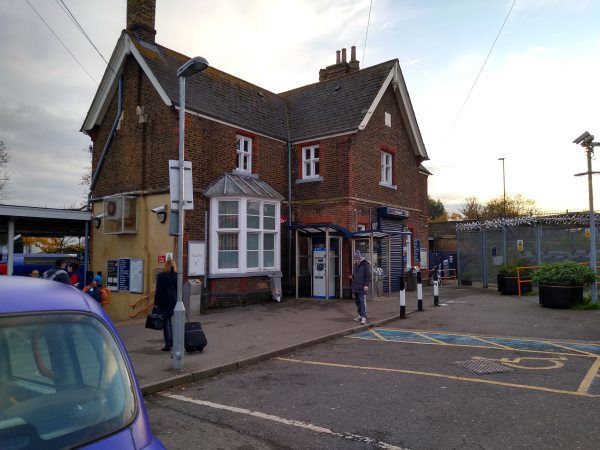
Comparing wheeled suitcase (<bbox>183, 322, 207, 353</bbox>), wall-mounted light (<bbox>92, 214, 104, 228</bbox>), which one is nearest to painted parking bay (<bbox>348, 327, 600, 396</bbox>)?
wheeled suitcase (<bbox>183, 322, 207, 353</bbox>)

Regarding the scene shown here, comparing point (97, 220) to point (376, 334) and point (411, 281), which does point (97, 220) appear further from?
point (411, 281)

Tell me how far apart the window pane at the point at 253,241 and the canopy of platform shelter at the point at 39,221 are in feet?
20.7

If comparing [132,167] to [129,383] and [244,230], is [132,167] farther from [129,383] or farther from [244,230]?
[129,383]

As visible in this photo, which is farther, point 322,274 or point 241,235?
point 322,274

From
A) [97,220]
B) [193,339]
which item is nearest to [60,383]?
[193,339]

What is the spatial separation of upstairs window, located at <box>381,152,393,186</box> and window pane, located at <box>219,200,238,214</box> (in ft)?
24.2

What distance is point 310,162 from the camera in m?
18.3

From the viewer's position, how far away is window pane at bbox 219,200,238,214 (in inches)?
588

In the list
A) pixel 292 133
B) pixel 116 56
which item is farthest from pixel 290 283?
pixel 116 56

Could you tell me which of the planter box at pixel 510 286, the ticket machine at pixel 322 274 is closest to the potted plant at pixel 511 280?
the planter box at pixel 510 286

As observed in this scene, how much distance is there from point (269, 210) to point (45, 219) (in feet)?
25.5

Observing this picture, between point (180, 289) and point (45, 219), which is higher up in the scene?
point (45, 219)

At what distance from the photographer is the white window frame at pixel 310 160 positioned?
59.6ft

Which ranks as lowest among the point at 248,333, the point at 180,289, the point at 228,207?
the point at 248,333
